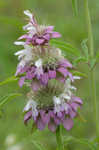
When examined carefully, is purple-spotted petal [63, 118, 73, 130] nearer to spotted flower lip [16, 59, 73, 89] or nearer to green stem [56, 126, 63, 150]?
green stem [56, 126, 63, 150]

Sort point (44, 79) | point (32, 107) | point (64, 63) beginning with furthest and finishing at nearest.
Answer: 1. point (32, 107)
2. point (64, 63)
3. point (44, 79)

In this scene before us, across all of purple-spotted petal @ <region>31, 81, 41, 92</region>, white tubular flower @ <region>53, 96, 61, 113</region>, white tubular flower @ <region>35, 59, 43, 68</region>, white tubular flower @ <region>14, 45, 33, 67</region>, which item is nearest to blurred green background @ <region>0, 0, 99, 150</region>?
white tubular flower @ <region>14, 45, 33, 67</region>

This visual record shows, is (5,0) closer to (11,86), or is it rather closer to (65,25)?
(65,25)

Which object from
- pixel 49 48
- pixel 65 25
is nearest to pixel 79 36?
pixel 65 25

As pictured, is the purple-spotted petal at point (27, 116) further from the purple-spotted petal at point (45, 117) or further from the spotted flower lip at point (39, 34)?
the spotted flower lip at point (39, 34)

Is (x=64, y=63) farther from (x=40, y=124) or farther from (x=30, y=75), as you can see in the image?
(x=40, y=124)

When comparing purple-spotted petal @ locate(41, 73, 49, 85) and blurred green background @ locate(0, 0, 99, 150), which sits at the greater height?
purple-spotted petal @ locate(41, 73, 49, 85)

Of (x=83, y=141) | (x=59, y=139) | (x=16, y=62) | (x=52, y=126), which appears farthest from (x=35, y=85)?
(x=16, y=62)
